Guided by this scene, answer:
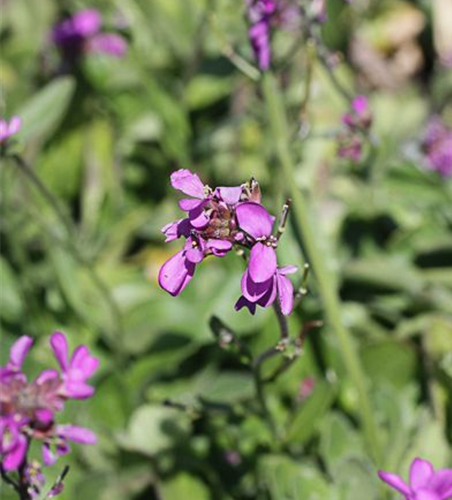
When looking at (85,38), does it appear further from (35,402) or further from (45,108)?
(35,402)

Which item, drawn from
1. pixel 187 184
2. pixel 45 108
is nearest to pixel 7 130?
pixel 45 108

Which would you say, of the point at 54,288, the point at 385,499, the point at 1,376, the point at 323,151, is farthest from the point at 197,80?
the point at 1,376

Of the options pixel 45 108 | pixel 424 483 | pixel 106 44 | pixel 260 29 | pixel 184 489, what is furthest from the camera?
pixel 106 44

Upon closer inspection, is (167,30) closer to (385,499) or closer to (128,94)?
(128,94)

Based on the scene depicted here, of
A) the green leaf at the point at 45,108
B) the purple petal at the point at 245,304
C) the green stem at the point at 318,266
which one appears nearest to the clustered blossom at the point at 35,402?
the purple petal at the point at 245,304

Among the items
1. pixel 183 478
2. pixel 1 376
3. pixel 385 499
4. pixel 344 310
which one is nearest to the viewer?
pixel 1 376

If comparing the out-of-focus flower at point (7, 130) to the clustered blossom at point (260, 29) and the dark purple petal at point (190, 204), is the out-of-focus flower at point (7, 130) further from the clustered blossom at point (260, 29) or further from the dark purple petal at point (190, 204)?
the dark purple petal at point (190, 204)
